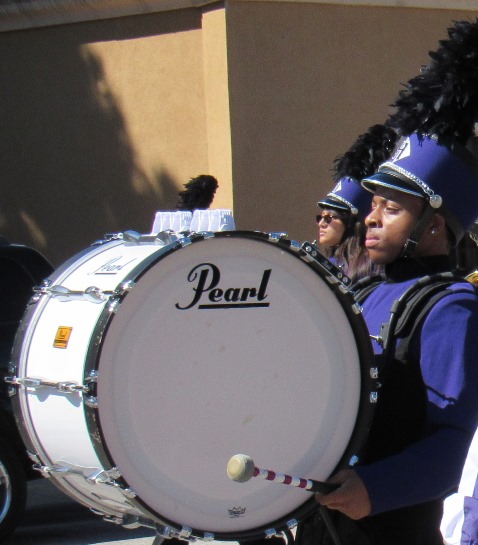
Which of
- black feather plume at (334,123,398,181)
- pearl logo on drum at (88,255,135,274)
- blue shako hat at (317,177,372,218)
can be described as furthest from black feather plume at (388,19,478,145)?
blue shako hat at (317,177,372,218)

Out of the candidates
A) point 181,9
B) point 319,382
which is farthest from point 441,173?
point 181,9

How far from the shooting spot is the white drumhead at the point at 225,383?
2262 mm

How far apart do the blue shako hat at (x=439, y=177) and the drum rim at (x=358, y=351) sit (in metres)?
0.30

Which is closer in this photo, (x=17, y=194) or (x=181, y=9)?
(x=181, y=9)

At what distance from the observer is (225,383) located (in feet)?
7.56

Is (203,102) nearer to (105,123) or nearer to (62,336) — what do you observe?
(105,123)

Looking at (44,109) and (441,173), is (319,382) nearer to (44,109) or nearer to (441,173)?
(441,173)

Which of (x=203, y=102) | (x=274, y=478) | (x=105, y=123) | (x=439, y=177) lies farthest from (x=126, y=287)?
(x=105, y=123)

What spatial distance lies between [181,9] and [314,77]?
119 cm

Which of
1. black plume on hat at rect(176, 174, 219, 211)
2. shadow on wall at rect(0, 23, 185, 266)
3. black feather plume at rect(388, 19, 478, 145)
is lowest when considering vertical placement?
black feather plume at rect(388, 19, 478, 145)

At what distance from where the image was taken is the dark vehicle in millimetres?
5656

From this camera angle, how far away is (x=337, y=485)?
2.26 meters

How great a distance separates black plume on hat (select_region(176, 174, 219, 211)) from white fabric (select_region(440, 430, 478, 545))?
5960mm

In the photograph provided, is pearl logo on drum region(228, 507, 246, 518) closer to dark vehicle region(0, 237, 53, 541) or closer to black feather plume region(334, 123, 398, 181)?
black feather plume region(334, 123, 398, 181)
